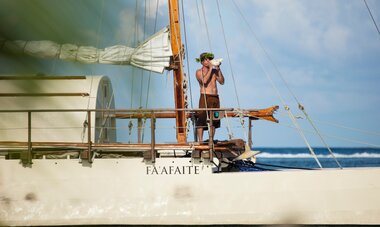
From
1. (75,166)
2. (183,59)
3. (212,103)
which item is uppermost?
(183,59)

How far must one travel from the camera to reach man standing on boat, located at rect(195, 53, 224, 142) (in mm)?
12578

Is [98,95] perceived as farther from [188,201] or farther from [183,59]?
[188,201]

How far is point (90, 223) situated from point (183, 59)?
4.30 metres

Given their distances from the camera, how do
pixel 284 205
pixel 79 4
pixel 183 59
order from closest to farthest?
pixel 79 4 < pixel 284 205 < pixel 183 59

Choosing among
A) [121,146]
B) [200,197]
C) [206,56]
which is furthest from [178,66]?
[200,197]

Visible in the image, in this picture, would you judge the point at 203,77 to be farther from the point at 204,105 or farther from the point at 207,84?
the point at 204,105

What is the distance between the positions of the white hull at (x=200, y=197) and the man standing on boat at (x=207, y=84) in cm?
143

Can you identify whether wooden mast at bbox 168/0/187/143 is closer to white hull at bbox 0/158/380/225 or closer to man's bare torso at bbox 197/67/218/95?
man's bare torso at bbox 197/67/218/95

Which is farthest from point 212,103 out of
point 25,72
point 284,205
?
point 25,72

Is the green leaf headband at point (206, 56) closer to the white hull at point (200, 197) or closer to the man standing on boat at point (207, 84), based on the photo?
the man standing on boat at point (207, 84)

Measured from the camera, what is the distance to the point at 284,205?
11203 mm

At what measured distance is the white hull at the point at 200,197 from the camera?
11.2 m

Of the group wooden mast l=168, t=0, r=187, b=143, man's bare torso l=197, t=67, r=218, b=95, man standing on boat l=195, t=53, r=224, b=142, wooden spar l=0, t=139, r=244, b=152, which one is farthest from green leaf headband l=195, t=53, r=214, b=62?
wooden spar l=0, t=139, r=244, b=152

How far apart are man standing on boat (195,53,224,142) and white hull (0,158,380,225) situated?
143cm
